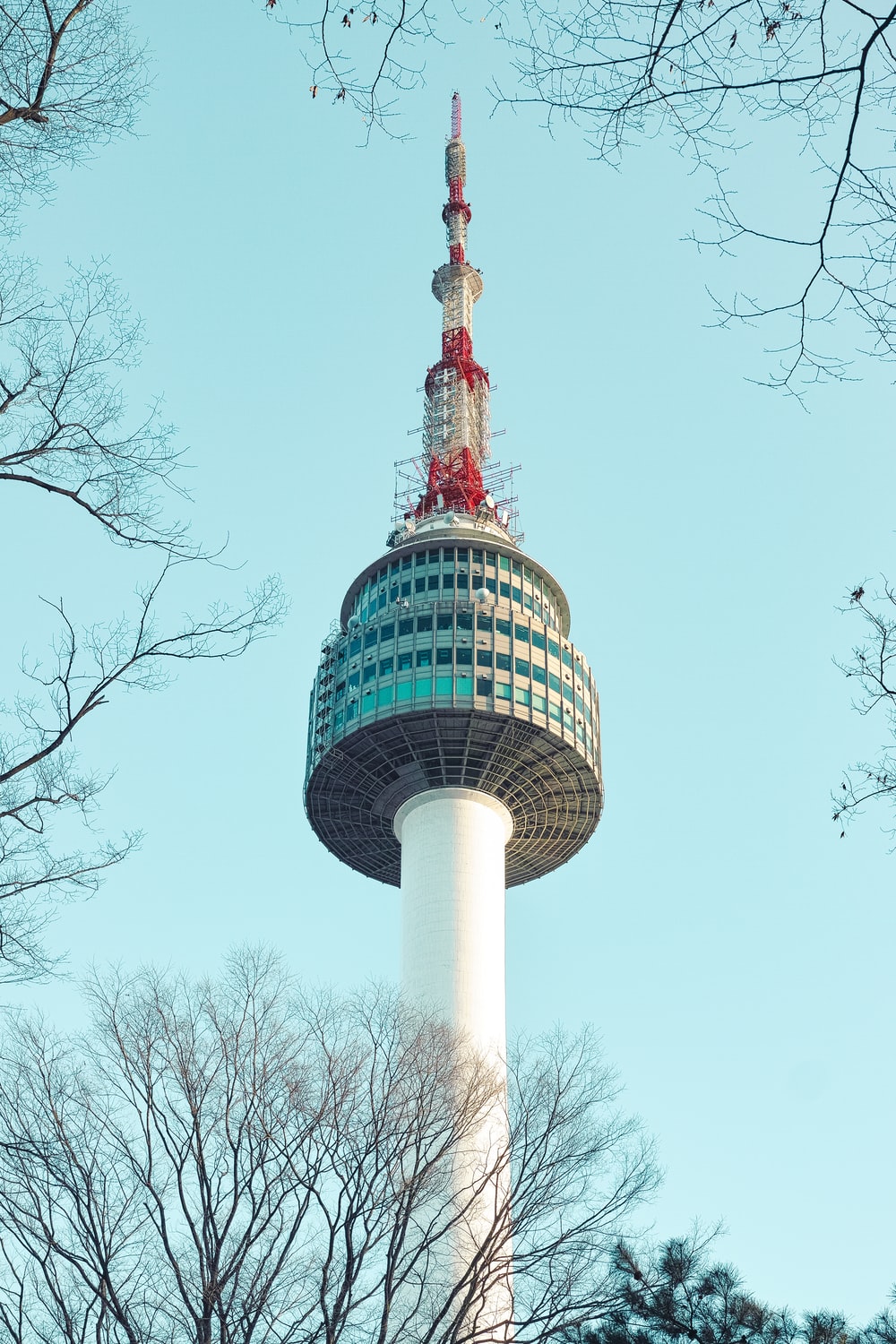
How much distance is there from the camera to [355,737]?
81.6 metres

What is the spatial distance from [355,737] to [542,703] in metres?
11.7

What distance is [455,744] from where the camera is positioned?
8156cm

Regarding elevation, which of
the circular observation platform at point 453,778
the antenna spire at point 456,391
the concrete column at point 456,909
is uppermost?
the antenna spire at point 456,391

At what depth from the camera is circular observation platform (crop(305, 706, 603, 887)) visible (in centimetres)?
8094

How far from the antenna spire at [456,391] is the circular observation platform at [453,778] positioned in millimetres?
20610

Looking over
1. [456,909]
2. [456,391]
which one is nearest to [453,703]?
[456,909]

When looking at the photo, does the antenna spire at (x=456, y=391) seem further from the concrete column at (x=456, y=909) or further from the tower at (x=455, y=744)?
the concrete column at (x=456, y=909)

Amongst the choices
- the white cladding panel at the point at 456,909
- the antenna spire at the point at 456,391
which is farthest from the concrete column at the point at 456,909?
the antenna spire at the point at 456,391

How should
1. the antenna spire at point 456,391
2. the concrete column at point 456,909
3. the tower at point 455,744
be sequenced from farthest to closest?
the antenna spire at point 456,391, the tower at point 455,744, the concrete column at point 456,909

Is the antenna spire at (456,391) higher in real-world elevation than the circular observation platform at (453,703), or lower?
higher

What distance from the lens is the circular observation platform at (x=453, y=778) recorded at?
8094 centimetres

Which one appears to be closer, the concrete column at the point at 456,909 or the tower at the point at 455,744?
the concrete column at the point at 456,909

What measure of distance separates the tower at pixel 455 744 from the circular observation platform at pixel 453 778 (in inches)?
4.4

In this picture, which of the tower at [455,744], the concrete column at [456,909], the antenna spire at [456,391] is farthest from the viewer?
the antenna spire at [456,391]
